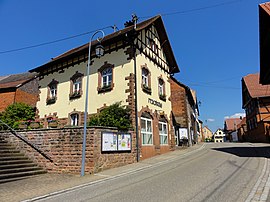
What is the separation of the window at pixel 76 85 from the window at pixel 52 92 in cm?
220

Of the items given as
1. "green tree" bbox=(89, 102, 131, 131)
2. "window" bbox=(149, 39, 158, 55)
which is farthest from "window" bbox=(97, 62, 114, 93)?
"window" bbox=(149, 39, 158, 55)

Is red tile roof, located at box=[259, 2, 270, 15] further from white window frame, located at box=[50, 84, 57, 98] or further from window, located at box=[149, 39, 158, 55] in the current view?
white window frame, located at box=[50, 84, 57, 98]

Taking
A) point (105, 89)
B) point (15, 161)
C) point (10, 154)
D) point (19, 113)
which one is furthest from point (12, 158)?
point (19, 113)

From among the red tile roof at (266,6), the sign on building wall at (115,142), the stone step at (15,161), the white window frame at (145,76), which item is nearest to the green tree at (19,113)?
the stone step at (15,161)

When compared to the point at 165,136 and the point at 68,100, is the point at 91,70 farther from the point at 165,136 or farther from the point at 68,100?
the point at 165,136

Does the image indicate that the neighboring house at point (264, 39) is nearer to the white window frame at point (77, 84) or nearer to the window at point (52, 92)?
the white window frame at point (77, 84)

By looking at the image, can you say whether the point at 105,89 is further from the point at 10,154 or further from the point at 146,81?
the point at 10,154

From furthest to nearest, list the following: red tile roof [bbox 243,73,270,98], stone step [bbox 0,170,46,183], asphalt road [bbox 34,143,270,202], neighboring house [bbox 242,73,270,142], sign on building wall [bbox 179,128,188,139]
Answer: red tile roof [bbox 243,73,270,98] < neighboring house [bbox 242,73,270,142] < sign on building wall [bbox 179,128,188,139] < stone step [bbox 0,170,46,183] < asphalt road [bbox 34,143,270,202]

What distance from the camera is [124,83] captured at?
15406mm

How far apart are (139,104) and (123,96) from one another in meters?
1.28

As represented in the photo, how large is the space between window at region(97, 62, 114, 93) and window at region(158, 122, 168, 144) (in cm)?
549

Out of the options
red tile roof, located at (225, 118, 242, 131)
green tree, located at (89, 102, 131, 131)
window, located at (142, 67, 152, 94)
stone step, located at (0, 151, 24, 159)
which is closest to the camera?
stone step, located at (0, 151, 24, 159)

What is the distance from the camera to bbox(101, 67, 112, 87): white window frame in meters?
16.5

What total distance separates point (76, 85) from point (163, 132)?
8.66 metres
